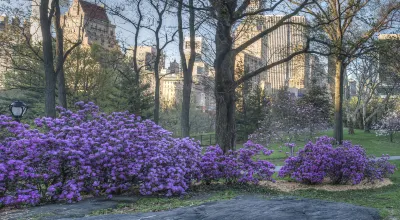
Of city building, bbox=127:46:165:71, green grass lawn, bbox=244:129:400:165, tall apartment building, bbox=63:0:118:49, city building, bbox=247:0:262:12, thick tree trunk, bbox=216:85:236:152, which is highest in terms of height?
tall apartment building, bbox=63:0:118:49

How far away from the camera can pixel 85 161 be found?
7.57 metres

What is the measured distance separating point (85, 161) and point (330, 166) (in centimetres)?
686

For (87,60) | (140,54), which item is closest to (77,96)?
(87,60)

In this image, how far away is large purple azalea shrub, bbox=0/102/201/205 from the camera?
6898 mm

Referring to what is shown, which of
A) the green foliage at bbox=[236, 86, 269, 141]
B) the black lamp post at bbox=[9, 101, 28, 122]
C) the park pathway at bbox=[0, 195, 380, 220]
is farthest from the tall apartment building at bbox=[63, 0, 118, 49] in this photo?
the park pathway at bbox=[0, 195, 380, 220]

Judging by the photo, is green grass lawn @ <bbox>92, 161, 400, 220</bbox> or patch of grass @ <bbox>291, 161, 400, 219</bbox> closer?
green grass lawn @ <bbox>92, 161, 400, 220</bbox>

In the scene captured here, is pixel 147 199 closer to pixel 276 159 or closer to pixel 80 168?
pixel 80 168

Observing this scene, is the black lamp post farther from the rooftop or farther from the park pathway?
the rooftop

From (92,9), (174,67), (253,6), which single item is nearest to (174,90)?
(174,67)

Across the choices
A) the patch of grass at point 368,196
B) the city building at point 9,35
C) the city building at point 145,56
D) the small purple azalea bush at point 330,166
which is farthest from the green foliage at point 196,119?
the patch of grass at point 368,196

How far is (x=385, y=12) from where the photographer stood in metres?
21.0

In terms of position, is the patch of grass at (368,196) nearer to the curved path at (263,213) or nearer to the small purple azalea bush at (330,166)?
the small purple azalea bush at (330,166)

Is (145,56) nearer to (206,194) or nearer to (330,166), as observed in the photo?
(330,166)

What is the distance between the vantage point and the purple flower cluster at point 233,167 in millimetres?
9297
